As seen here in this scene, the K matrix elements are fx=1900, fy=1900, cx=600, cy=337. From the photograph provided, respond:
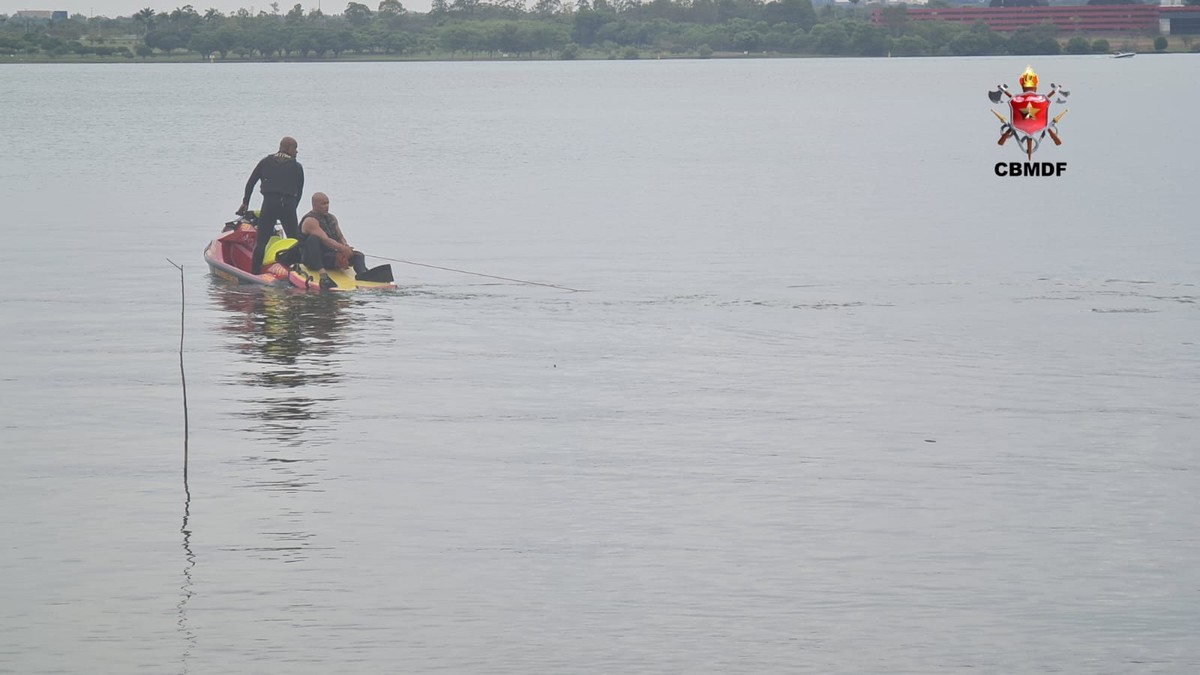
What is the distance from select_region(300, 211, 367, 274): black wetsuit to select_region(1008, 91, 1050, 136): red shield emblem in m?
34.8

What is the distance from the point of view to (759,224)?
3941 cm

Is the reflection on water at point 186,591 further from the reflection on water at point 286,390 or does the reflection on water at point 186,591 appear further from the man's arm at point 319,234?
the man's arm at point 319,234

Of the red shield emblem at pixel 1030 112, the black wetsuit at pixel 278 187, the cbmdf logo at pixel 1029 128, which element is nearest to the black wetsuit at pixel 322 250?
the black wetsuit at pixel 278 187

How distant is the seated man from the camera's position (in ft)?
78.8

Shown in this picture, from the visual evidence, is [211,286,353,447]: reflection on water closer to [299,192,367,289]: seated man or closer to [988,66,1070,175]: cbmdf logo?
[299,192,367,289]: seated man

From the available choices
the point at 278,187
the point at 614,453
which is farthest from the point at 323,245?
the point at 614,453

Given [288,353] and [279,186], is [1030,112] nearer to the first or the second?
[279,186]

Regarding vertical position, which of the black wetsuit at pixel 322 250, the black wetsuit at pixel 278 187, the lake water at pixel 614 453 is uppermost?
the black wetsuit at pixel 278 187

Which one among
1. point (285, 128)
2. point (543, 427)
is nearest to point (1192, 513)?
point (543, 427)

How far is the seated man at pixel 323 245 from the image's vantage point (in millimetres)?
24031

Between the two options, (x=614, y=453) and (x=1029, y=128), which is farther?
(x=1029, y=128)

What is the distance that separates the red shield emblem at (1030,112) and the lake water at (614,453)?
25.4 m

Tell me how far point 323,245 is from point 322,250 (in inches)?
4.0

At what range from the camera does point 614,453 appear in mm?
15750
